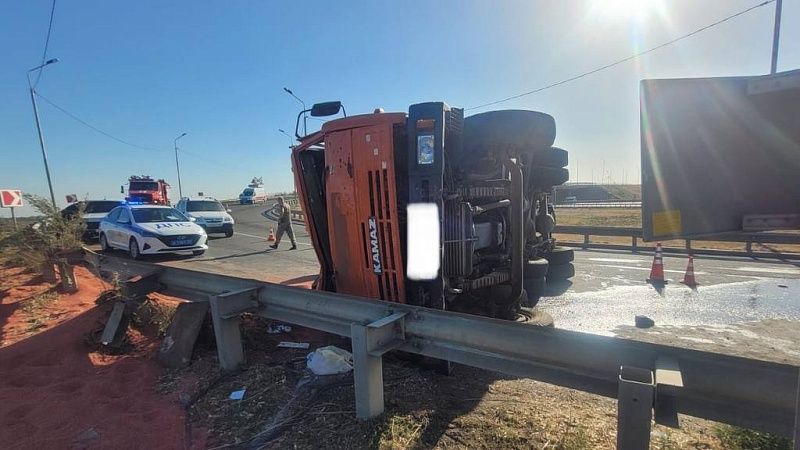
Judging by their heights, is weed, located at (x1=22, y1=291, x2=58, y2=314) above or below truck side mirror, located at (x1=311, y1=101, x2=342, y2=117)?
below

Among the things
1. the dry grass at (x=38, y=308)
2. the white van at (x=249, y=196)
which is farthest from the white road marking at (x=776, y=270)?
the white van at (x=249, y=196)

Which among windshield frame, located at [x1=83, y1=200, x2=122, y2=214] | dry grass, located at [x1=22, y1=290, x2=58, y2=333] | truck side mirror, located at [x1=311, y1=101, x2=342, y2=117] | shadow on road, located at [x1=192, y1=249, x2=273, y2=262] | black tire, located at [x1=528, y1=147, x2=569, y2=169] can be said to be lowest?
shadow on road, located at [x1=192, y1=249, x2=273, y2=262]

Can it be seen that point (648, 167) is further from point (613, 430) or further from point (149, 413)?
point (149, 413)

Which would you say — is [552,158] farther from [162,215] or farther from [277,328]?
[162,215]

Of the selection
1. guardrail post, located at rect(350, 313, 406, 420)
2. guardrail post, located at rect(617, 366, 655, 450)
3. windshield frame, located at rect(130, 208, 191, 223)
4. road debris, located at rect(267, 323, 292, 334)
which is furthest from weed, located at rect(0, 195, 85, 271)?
guardrail post, located at rect(617, 366, 655, 450)

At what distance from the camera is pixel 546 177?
5.71 metres

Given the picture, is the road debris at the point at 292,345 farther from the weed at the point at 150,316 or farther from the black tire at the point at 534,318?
the black tire at the point at 534,318

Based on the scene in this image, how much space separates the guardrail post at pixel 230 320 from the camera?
385 centimetres

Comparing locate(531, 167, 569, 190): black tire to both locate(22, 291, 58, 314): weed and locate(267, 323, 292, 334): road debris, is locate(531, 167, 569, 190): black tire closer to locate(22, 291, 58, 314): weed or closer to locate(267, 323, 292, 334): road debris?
locate(267, 323, 292, 334): road debris

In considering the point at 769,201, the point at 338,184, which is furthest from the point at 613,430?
the point at 338,184

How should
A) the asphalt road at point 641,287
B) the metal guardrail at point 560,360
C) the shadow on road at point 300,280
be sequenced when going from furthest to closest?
the shadow on road at point 300,280 → the asphalt road at point 641,287 → the metal guardrail at point 560,360

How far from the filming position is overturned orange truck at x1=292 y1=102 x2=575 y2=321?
3.73m

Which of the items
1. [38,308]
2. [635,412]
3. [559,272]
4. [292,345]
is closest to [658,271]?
[559,272]

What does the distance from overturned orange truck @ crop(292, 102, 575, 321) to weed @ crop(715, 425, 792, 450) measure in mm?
1896
